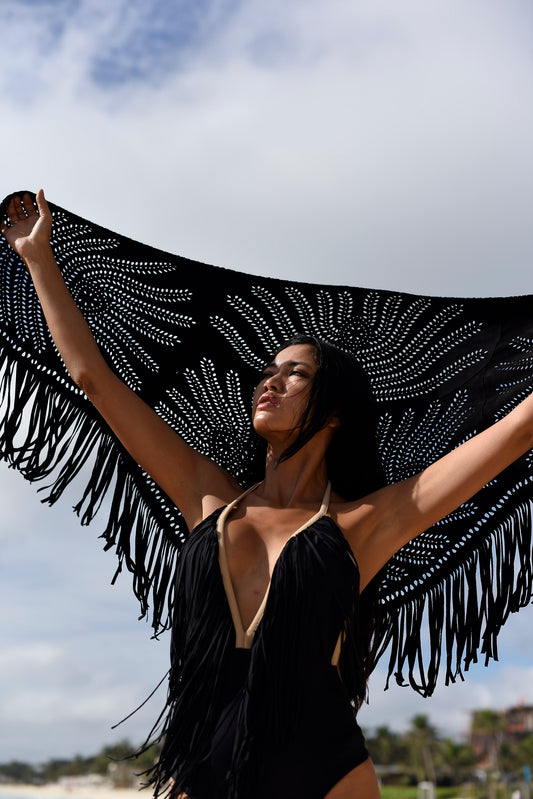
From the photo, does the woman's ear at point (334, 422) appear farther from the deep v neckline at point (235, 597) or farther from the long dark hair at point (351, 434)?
the deep v neckline at point (235, 597)

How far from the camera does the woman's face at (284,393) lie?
2.70 meters

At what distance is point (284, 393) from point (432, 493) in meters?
0.50

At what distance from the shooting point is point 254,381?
319 centimetres

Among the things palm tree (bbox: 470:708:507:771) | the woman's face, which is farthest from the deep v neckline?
palm tree (bbox: 470:708:507:771)

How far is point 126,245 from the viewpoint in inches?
120

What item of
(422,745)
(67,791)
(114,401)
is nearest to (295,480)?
(114,401)

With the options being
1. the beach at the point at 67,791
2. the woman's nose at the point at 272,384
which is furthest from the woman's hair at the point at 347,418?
the beach at the point at 67,791

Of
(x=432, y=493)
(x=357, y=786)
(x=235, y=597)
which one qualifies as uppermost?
(x=432, y=493)

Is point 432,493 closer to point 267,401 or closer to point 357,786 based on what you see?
point 267,401

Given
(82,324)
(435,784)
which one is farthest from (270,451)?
(435,784)

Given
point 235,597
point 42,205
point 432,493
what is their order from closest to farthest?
point 235,597
point 432,493
point 42,205

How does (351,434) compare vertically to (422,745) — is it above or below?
below

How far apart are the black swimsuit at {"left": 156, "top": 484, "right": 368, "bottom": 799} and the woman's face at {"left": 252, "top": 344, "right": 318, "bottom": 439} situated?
1.05ft

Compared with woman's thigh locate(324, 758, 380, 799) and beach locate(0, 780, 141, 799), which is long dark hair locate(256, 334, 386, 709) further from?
beach locate(0, 780, 141, 799)
